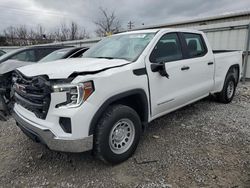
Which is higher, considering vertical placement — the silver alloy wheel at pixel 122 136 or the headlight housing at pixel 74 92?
the headlight housing at pixel 74 92

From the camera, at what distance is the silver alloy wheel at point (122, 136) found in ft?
9.38

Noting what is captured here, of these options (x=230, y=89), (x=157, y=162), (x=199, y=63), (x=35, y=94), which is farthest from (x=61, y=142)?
(x=230, y=89)

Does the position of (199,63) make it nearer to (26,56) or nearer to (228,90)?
(228,90)

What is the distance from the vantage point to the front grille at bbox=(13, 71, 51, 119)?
2.45 meters

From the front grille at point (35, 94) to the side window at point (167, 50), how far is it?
159 centimetres

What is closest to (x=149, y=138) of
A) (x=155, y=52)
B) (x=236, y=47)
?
(x=155, y=52)

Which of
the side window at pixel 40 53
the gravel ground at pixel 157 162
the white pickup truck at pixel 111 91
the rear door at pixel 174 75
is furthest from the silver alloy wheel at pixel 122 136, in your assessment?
the side window at pixel 40 53

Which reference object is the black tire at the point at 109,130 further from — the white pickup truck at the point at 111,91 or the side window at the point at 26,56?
the side window at the point at 26,56

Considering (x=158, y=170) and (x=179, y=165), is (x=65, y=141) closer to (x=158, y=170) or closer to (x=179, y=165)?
(x=158, y=170)

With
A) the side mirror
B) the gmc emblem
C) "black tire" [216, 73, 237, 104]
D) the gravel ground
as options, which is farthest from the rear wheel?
the gmc emblem

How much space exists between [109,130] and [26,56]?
240 inches

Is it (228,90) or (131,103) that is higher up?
(131,103)

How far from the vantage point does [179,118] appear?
4555mm

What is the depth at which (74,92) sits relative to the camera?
239cm
